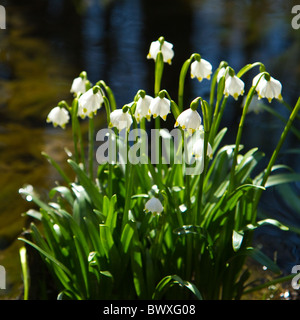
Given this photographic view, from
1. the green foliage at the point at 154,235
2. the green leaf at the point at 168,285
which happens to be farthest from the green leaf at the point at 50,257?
the green leaf at the point at 168,285

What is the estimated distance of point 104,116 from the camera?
11.3 ft

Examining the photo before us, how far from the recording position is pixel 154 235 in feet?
5.74

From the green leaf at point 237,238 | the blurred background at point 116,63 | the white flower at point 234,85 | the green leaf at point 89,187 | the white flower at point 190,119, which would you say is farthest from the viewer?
the blurred background at point 116,63

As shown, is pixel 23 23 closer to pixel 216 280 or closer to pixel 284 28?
pixel 284 28

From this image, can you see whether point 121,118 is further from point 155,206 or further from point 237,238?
point 237,238

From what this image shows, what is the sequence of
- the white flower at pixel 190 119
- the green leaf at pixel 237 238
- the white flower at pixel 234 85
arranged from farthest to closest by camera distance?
the green leaf at pixel 237 238, the white flower at pixel 234 85, the white flower at pixel 190 119

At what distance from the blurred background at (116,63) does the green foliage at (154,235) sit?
49cm

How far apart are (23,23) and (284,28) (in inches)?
101

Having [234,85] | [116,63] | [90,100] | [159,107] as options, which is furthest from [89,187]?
[116,63]

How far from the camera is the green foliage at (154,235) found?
161cm

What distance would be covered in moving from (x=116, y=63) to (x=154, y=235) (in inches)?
104

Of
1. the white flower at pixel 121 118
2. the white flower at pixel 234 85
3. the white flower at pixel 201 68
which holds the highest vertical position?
the white flower at pixel 201 68

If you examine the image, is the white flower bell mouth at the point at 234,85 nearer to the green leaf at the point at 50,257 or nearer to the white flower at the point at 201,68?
the white flower at the point at 201,68
